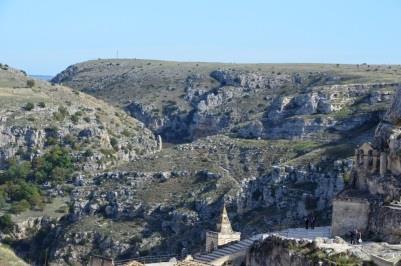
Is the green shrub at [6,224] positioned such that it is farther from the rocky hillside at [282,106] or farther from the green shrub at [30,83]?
the green shrub at [30,83]

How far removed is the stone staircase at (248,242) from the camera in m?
60.3

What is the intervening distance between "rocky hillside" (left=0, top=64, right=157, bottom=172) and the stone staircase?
8464 cm

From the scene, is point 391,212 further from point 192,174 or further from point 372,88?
point 372,88

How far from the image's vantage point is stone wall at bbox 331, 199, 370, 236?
56719 mm

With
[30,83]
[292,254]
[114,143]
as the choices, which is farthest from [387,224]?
[30,83]

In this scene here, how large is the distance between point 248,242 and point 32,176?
8530 centimetres

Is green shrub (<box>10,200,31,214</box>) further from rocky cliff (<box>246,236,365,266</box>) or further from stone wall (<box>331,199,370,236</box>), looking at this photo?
stone wall (<box>331,199,370,236</box>)

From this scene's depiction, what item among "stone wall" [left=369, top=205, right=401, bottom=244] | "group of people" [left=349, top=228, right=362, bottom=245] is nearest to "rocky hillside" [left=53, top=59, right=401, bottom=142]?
"group of people" [left=349, top=228, right=362, bottom=245]

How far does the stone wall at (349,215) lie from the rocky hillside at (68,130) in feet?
308

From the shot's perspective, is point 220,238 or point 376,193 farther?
point 220,238

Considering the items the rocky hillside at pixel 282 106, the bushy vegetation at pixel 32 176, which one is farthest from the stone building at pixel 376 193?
the bushy vegetation at pixel 32 176

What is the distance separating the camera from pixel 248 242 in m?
65.4

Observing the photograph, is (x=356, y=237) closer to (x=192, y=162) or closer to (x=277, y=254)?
(x=277, y=254)

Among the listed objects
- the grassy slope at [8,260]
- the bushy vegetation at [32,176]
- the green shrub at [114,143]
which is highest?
the grassy slope at [8,260]
